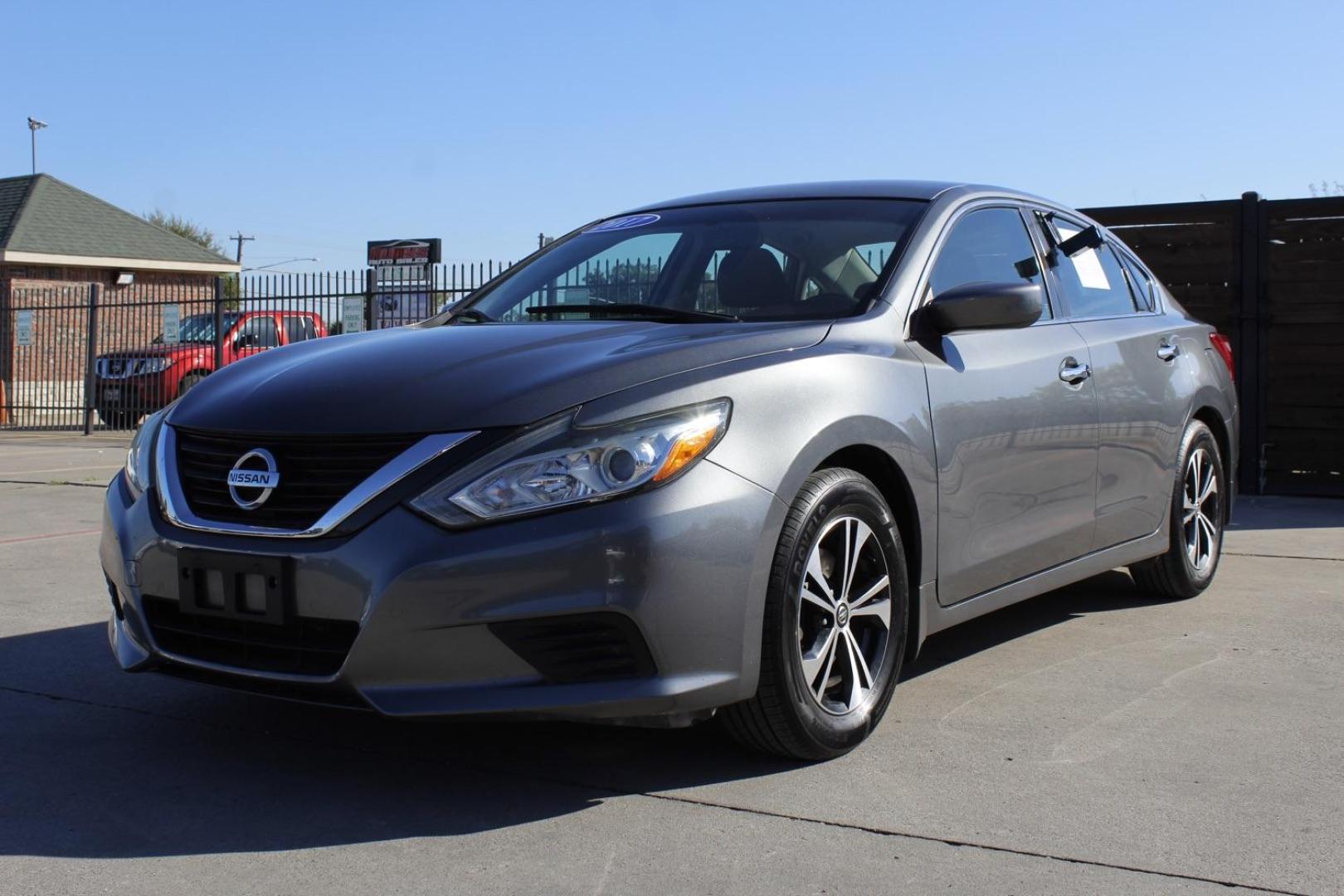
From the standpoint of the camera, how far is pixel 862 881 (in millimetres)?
2908

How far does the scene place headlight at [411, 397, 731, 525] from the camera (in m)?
3.18

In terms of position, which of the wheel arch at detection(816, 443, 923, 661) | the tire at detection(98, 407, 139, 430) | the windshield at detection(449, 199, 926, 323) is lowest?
the tire at detection(98, 407, 139, 430)

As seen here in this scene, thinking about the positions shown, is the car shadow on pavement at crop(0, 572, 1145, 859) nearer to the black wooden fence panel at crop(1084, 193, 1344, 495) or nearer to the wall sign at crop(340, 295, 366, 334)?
the black wooden fence panel at crop(1084, 193, 1344, 495)

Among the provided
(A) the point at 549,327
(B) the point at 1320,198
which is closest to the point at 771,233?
(A) the point at 549,327

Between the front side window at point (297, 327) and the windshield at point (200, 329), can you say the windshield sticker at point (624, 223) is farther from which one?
the windshield at point (200, 329)

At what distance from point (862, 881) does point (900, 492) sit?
53.7 inches

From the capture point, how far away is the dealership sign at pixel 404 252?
726 inches

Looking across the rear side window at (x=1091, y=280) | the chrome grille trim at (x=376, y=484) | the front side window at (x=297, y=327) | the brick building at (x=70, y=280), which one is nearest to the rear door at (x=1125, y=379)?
the rear side window at (x=1091, y=280)

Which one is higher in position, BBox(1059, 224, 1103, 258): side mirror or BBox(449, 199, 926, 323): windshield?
BBox(1059, 224, 1103, 258): side mirror

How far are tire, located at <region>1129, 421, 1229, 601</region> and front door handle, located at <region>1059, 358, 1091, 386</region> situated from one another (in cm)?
105

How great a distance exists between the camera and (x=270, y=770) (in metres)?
3.72

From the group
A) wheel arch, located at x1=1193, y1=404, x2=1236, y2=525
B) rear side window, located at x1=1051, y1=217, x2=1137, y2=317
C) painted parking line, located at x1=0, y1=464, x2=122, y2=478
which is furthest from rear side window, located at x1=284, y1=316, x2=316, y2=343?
rear side window, located at x1=1051, y1=217, x2=1137, y2=317

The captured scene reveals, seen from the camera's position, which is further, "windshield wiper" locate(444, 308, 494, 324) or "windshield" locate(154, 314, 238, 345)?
"windshield" locate(154, 314, 238, 345)

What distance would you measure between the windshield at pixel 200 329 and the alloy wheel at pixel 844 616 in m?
17.7
